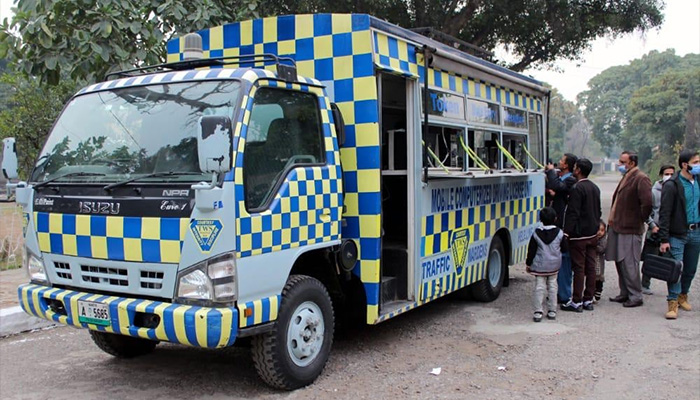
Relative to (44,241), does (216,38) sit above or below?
above

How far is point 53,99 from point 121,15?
6.35 metres

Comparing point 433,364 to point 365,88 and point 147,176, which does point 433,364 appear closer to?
point 365,88

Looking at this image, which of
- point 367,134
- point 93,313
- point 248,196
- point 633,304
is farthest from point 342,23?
point 633,304

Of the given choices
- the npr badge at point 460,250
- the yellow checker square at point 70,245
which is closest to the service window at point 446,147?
the npr badge at point 460,250

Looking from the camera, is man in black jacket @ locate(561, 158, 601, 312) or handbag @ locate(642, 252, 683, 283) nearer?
handbag @ locate(642, 252, 683, 283)

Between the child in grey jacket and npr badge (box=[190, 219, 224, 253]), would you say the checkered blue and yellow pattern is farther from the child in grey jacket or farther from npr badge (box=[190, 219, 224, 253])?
the child in grey jacket

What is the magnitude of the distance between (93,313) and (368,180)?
2.36 meters

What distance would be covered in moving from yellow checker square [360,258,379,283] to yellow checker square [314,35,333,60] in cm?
177

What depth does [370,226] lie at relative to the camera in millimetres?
5379

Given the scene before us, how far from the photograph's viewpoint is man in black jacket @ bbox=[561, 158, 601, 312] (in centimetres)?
734

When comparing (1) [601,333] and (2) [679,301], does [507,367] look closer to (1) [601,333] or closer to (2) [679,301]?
(1) [601,333]

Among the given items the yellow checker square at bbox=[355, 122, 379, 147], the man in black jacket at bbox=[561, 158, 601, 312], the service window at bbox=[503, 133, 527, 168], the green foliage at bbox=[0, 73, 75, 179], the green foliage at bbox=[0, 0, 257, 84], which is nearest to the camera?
the yellow checker square at bbox=[355, 122, 379, 147]

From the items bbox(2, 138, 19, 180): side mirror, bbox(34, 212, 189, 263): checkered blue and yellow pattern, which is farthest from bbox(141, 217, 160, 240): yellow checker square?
bbox(2, 138, 19, 180): side mirror

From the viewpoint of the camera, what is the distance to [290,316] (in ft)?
15.3
